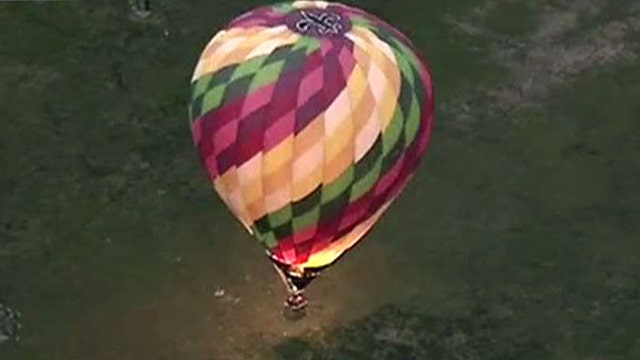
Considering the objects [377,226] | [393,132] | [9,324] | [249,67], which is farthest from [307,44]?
[9,324]

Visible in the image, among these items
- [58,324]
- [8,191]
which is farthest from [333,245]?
[8,191]

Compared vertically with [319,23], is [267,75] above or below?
below

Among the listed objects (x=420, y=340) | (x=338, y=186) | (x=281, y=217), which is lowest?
(x=420, y=340)

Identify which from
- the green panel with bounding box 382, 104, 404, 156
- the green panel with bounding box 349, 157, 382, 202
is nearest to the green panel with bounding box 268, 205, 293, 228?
the green panel with bounding box 349, 157, 382, 202

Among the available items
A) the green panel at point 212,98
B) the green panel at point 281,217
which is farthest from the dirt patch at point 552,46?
the green panel at point 212,98

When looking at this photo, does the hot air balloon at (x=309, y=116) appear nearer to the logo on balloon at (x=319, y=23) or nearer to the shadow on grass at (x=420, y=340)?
the logo on balloon at (x=319, y=23)

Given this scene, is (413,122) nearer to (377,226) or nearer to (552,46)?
(377,226)

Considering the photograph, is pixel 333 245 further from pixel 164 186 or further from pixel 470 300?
pixel 164 186
